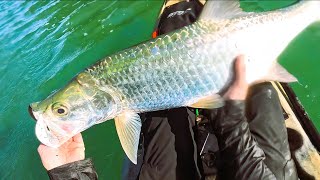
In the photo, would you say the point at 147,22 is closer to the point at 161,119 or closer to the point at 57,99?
the point at 161,119

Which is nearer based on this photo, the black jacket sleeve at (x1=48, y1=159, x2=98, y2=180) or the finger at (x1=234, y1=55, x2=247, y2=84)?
the finger at (x1=234, y1=55, x2=247, y2=84)

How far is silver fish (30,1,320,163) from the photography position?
92.0 inches

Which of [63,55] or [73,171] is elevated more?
[73,171]

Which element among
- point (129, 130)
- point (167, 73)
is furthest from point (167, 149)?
point (167, 73)

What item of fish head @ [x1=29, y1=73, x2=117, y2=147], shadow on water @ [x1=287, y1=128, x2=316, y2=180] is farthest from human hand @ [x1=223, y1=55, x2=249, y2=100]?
shadow on water @ [x1=287, y1=128, x2=316, y2=180]

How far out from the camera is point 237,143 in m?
2.57

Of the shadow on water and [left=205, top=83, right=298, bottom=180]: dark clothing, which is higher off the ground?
[left=205, top=83, right=298, bottom=180]: dark clothing

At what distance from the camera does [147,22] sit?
6.40m

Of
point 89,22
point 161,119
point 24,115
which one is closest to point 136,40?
point 89,22

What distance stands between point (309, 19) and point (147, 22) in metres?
4.08

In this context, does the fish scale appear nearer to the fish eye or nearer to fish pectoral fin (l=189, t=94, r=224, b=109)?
fish pectoral fin (l=189, t=94, r=224, b=109)

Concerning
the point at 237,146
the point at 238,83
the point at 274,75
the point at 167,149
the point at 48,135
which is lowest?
the point at 167,149

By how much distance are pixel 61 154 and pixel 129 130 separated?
611mm

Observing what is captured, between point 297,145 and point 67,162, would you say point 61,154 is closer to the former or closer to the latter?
point 67,162
